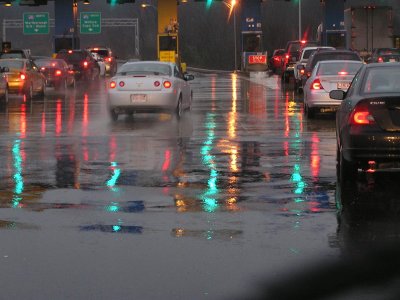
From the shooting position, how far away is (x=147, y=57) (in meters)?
155

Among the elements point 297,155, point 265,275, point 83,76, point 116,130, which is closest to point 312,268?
point 265,275

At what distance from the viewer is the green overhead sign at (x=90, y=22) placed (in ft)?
305

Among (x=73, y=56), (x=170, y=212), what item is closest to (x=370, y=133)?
(x=170, y=212)

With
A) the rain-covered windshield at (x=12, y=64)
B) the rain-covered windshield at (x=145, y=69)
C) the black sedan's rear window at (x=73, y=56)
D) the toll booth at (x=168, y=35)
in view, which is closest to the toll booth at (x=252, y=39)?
the toll booth at (x=168, y=35)

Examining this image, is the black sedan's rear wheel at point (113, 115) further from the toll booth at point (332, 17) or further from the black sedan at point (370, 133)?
the toll booth at point (332, 17)

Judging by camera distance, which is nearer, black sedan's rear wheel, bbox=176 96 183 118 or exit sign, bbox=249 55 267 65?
black sedan's rear wheel, bbox=176 96 183 118

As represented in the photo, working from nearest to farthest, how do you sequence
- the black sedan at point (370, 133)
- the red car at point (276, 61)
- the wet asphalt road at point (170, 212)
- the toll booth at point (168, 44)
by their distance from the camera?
the wet asphalt road at point (170, 212) → the black sedan at point (370, 133) → the red car at point (276, 61) → the toll booth at point (168, 44)

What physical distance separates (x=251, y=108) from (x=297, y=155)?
42.3ft

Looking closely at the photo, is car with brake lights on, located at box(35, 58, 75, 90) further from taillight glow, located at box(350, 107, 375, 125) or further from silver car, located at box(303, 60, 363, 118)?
taillight glow, located at box(350, 107, 375, 125)

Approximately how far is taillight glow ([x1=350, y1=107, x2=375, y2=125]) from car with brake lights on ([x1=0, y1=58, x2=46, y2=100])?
23.5 m

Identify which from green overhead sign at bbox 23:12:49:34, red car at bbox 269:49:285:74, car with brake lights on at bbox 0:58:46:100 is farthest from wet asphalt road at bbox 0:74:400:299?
green overhead sign at bbox 23:12:49:34

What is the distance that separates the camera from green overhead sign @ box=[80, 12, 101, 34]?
9306 centimetres

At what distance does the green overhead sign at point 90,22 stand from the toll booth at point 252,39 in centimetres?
2733

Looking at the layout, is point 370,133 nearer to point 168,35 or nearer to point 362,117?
point 362,117
